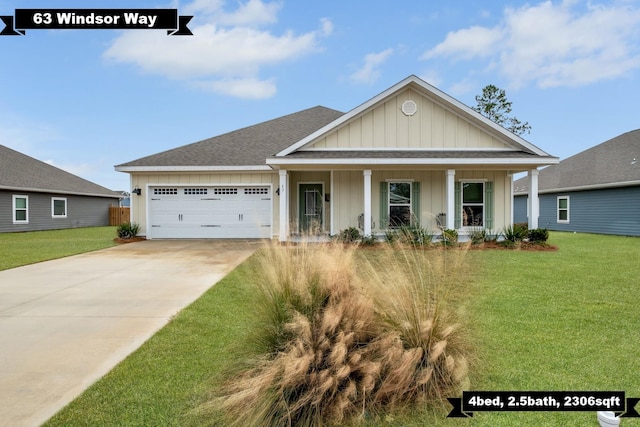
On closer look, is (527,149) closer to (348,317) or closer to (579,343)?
(579,343)

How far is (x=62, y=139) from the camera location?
58.9 ft

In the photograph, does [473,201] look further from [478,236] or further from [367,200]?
[367,200]

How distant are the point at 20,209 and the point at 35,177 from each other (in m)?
2.77

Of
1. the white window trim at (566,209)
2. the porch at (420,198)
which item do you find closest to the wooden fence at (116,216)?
the porch at (420,198)

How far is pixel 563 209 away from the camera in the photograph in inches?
831

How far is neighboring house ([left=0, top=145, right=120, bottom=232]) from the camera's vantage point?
1980 centimetres

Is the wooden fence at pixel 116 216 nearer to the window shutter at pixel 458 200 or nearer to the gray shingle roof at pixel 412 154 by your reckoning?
the gray shingle roof at pixel 412 154

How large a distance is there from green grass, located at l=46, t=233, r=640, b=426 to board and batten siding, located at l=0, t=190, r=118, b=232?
20.2m

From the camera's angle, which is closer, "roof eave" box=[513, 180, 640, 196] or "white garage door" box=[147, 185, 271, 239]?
"white garage door" box=[147, 185, 271, 239]

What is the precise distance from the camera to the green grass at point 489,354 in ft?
8.42

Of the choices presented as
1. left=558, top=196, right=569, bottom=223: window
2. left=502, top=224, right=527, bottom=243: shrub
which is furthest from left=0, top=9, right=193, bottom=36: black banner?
left=558, top=196, right=569, bottom=223: window

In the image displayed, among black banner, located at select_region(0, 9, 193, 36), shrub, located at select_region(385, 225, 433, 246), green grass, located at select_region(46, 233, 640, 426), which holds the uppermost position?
black banner, located at select_region(0, 9, 193, 36)

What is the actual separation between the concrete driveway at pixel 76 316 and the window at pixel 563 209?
20.0 meters

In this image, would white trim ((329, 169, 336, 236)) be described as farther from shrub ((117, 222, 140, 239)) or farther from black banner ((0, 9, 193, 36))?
black banner ((0, 9, 193, 36))
